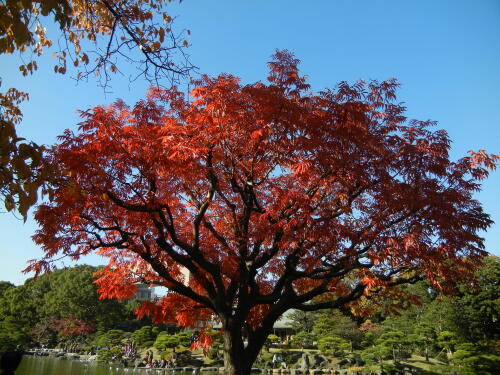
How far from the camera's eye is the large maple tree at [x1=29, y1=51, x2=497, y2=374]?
5645mm

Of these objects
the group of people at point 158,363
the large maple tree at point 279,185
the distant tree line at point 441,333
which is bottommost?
the group of people at point 158,363

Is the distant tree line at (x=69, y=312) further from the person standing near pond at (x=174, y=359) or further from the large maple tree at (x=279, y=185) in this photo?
the large maple tree at (x=279, y=185)

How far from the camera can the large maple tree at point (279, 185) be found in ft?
18.5

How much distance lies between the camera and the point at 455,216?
5938mm

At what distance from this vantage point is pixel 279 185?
6.98 metres

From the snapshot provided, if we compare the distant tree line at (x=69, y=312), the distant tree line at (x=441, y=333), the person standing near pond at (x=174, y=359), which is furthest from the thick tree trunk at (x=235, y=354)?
the distant tree line at (x=69, y=312)

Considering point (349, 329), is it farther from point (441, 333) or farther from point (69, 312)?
point (69, 312)

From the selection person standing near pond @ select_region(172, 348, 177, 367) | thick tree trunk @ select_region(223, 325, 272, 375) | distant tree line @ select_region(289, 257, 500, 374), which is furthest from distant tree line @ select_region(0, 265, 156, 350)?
thick tree trunk @ select_region(223, 325, 272, 375)

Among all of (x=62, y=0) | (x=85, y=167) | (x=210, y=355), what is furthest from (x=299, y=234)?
(x=210, y=355)

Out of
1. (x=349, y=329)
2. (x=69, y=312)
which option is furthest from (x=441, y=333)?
(x=69, y=312)

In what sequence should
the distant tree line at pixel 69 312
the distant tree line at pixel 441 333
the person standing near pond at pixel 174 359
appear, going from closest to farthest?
the distant tree line at pixel 441 333, the person standing near pond at pixel 174 359, the distant tree line at pixel 69 312

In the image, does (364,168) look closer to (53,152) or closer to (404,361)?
(53,152)

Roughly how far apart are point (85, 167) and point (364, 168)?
451 centimetres

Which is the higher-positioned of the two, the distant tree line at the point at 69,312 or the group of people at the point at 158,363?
the distant tree line at the point at 69,312
